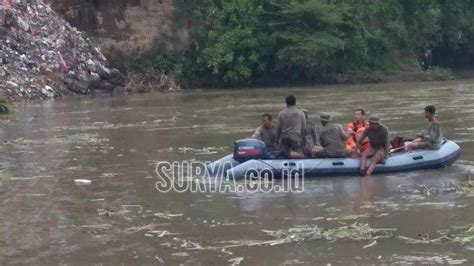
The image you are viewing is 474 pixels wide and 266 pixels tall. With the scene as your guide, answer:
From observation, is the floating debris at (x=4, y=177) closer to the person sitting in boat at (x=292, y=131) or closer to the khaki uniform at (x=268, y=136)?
the khaki uniform at (x=268, y=136)

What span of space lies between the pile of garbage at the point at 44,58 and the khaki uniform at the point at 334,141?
63.4ft

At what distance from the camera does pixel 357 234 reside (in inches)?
421

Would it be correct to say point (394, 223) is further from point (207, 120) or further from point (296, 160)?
point (207, 120)

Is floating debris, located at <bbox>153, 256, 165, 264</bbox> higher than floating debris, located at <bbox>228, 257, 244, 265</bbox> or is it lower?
higher

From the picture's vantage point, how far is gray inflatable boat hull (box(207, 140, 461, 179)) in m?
15.0

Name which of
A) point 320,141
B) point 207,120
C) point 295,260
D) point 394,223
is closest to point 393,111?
point 207,120

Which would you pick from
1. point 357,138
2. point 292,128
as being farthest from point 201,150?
point 357,138

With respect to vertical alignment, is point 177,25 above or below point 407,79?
above

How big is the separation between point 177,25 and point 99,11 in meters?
3.48

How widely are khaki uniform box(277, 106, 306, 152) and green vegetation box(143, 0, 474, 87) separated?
2572 centimetres

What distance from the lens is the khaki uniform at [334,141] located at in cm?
1547

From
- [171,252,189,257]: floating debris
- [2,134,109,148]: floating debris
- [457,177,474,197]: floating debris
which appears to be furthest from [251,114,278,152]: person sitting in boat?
[171,252,189,257]: floating debris

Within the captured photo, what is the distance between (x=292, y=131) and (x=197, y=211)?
11.5 ft

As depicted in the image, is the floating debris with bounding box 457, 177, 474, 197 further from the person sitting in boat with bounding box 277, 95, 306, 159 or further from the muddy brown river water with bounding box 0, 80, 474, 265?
the person sitting in boat with bounding box 277, 95, 306, 159
